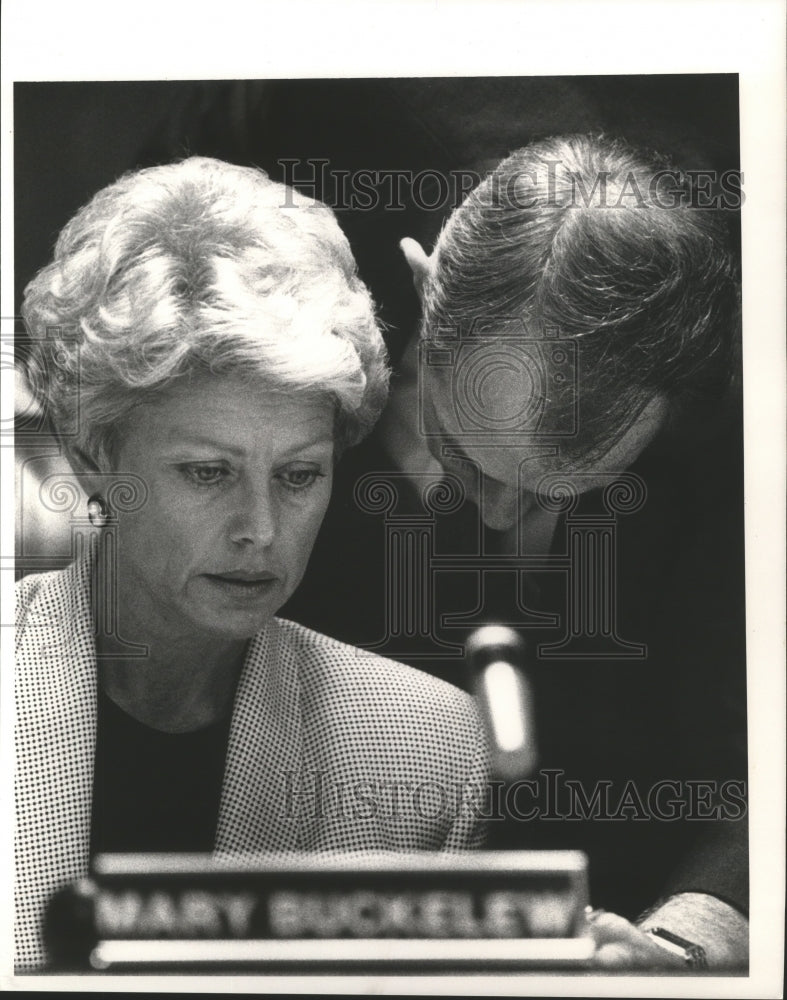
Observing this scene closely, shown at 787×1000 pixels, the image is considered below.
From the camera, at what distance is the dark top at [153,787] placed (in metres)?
1.64

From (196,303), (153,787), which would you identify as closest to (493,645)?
(153,787)

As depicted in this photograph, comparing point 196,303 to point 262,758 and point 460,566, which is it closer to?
point 460,566

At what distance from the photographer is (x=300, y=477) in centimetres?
160

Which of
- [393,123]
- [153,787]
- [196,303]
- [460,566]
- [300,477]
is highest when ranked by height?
[393,123]

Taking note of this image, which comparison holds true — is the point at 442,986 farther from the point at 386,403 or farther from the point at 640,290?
the point at 640,290

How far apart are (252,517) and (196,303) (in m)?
0.31

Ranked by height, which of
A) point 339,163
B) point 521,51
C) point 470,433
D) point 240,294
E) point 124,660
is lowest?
point 124,660

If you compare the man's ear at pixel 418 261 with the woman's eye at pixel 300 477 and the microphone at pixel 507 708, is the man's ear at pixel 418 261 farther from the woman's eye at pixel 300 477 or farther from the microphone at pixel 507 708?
the microphone at pixel 507 708

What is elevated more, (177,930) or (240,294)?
A: (240,294)

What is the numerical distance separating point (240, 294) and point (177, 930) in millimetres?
951

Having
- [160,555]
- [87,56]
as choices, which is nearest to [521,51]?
[87,56]

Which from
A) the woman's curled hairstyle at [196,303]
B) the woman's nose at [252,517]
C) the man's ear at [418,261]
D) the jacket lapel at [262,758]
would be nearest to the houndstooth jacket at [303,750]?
the jacket lapel at [262,758]

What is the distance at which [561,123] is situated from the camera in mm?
1638

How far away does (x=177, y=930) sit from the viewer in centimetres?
165
